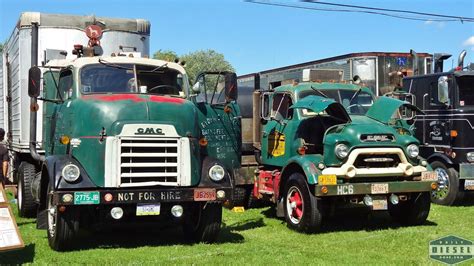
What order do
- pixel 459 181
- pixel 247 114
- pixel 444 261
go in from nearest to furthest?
pixel 444 261 < pixel 459 181 < pixel 247 114

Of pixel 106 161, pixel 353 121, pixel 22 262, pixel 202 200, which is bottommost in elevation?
pixel 22 262

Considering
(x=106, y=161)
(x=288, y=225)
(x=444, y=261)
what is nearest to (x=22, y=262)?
(x=106, y=161)

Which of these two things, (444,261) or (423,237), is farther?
(423,237)

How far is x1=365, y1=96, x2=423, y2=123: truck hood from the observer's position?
939 cm

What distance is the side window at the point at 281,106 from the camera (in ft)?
34.0

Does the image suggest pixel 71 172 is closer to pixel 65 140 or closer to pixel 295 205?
pixel 65 140

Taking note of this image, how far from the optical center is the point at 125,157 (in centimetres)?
727

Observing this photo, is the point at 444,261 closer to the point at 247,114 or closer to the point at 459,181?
the point at 459,181

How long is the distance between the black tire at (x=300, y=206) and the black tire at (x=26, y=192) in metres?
4.78

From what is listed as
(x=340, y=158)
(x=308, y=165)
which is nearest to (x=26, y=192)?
(x=308, y=165)

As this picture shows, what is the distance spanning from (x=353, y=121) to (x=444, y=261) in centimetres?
310

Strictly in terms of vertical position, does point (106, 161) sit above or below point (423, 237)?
above

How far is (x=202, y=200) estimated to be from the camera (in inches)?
298
